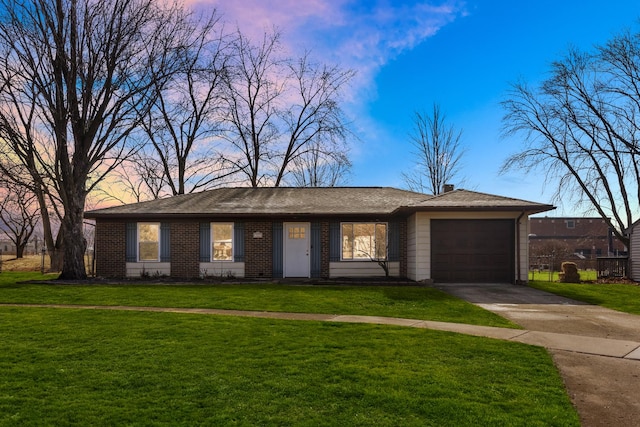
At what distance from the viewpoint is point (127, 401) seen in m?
4.57

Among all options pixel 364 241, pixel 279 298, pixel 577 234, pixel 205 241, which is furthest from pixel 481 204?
pixel 577 234

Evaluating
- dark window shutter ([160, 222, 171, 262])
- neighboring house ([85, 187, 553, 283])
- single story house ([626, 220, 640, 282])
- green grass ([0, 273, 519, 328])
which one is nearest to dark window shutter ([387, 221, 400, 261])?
neighboring house ([85, 187, 553, 283])

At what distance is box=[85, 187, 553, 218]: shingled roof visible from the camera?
51.4 ft

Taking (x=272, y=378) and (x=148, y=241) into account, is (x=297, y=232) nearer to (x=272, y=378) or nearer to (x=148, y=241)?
(x=148, y=241)

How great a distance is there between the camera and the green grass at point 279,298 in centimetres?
1024

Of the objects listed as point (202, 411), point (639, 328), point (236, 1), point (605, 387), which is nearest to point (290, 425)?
point (202, 411)

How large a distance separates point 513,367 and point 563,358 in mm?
1139

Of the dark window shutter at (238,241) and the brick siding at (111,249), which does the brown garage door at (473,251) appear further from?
the brick siding at (111,249)

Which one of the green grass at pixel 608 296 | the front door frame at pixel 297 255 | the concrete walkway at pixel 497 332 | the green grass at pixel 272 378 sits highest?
the front door frame at pixel 297 255

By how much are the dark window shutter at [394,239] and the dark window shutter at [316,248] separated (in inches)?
111

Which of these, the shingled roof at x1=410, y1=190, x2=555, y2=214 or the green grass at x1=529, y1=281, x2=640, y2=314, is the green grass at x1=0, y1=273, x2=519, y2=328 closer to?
the shingled roof at x1=410, y1=190, x2=555, y2=214

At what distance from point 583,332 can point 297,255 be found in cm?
1149

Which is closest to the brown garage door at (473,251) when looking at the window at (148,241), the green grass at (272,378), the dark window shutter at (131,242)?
the green grass at (272,378)

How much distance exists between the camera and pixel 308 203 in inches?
765
